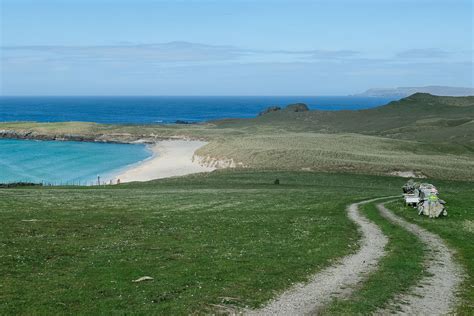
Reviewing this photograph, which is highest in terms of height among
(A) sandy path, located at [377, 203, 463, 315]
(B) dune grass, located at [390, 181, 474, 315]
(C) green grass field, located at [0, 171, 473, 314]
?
(C) green grass field, located at [0, 171, 473, 314]

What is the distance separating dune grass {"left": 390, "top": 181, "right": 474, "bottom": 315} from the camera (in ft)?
67.3

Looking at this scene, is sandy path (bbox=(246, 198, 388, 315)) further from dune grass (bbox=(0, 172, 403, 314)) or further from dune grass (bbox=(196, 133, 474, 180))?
dune grass (bbox=(196, 133, 474, 180))

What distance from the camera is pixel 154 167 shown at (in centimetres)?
11106

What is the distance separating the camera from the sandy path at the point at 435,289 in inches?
722

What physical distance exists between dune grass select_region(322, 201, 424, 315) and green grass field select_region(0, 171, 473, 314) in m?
0.12

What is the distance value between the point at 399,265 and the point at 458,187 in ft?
159

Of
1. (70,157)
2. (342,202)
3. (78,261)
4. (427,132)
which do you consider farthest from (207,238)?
(427,132)

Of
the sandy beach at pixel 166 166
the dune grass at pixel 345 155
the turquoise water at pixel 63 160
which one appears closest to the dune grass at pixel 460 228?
the dune grass at pixel 345 155

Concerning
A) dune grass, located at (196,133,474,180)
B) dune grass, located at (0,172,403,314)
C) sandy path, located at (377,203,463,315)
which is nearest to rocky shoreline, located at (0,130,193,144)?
dune grass, located at (196,133,474,180)

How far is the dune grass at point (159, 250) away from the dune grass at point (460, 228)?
5038mm

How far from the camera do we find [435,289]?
20766mm

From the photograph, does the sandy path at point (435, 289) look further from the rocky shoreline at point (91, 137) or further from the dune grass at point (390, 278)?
the rocky shoreline at point (91, 137)

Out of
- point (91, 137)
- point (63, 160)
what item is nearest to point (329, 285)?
point (63, 160)

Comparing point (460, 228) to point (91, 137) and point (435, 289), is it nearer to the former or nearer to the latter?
point (435, 289)
